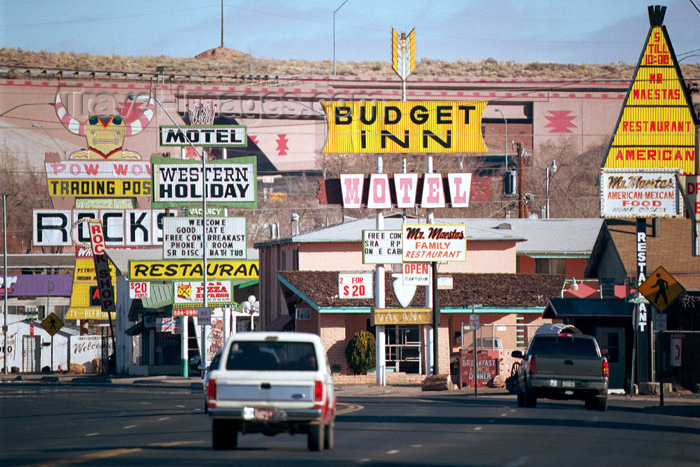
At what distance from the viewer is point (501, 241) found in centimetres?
5738

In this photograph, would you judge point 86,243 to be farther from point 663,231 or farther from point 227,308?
point 663,231

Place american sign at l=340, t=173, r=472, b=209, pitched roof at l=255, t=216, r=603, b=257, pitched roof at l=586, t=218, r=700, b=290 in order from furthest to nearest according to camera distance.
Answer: pitched roof at l=255, t=216, r=603, b=257, american sign at l=340, t=173, r=472, b=209, pitched roof at l=586, t=218, r=700, b=290

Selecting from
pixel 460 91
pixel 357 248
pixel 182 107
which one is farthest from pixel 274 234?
pixel 460 91

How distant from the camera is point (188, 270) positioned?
51969 mm

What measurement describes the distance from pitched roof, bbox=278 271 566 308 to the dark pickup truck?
67.2ft

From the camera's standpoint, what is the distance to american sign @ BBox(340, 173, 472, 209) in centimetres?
4412

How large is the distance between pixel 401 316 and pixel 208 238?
12.2 meters

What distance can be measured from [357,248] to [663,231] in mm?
18876

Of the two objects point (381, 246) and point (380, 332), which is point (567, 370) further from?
point (381, 246)

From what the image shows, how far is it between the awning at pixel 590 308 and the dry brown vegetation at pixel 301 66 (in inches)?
3188

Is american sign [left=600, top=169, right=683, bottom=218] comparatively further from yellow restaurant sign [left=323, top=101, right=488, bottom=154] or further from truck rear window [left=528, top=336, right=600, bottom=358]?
truck rear window [left=528, top=336, right=600, bottom=358]

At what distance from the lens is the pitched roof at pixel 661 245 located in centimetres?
3956

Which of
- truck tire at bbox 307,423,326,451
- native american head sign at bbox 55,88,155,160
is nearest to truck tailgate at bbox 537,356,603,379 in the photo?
truck tire at bbox 307,423,326,451

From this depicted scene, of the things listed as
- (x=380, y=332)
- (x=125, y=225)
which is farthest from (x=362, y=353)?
(x=125, y=225)
